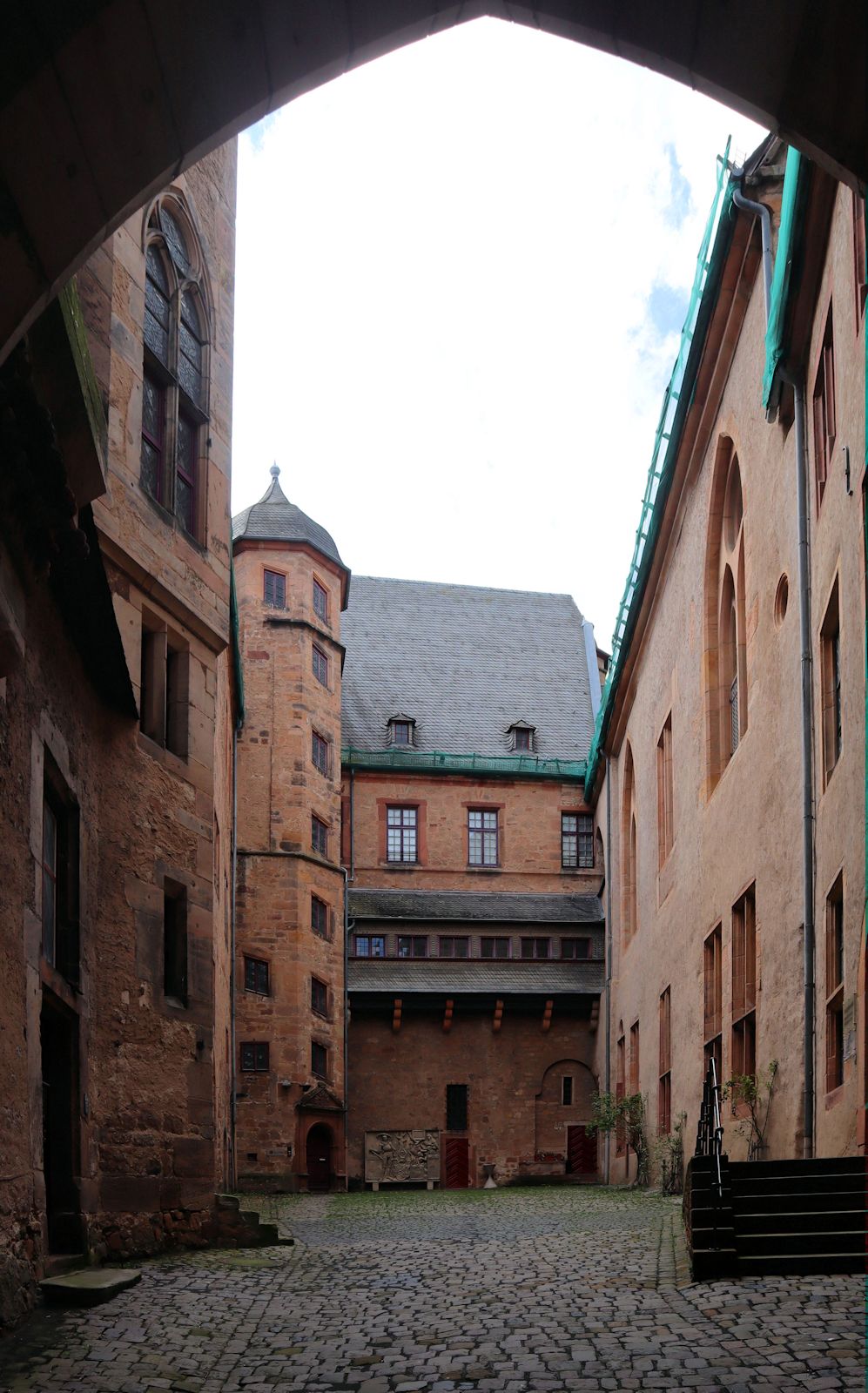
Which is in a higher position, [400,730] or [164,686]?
[400,730]

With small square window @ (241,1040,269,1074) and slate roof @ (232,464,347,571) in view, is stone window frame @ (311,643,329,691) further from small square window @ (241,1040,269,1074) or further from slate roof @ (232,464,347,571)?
small square window @ (241,1040,269,1074)

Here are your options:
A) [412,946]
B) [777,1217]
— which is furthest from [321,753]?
[777,1217]

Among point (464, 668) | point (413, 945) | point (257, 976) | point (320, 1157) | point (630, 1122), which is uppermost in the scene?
point (464, 668)

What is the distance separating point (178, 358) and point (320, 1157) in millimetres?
21208

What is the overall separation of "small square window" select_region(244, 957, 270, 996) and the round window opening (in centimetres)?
1787

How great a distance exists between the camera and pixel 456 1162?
3484 cm

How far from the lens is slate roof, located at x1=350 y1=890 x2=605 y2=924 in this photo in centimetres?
3616

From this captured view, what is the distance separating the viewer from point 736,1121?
54.9ft

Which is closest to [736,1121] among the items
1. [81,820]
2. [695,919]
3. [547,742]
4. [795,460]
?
[695,919]

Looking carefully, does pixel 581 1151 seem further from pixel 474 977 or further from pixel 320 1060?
pixel 320 1060

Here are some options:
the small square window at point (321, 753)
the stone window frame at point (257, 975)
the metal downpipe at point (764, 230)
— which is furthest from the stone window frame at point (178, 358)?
the small square window at point (321, 753)

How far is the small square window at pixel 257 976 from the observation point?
31.0m

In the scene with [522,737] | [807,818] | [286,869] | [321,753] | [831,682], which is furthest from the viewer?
[522,737]

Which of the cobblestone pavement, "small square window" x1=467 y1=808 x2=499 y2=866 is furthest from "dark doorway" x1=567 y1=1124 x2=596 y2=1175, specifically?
the cobblestone pavement
